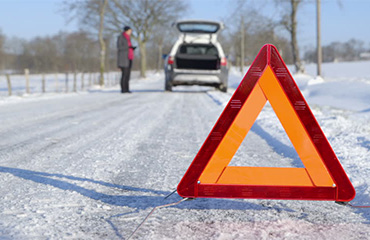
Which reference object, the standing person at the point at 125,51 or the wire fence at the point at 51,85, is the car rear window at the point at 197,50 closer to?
the standing person at the point at 125,51

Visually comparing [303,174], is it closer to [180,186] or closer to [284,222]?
[284,222]

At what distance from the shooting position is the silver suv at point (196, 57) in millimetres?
14484

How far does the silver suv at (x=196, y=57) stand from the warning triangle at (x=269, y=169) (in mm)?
12344

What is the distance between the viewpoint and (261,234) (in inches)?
77.6

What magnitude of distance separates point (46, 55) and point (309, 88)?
250 ft

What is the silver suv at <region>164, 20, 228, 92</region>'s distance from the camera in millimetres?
14484

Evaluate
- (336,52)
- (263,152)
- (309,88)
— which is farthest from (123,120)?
(336,52)

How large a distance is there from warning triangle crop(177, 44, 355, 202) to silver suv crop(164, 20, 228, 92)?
1234 cm

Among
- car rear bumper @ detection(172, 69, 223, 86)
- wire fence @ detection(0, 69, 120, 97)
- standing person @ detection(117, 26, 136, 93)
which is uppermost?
standing person @ detection(117, 26, 136, 93)

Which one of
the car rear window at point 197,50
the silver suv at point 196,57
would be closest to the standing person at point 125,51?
the silver suv at point 196,57

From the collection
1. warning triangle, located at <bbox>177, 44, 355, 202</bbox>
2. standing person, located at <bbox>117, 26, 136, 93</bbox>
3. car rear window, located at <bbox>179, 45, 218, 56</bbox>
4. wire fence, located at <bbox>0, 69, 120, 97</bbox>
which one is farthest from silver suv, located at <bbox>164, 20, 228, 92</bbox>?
warning triangle, located at <bbox>177, 44, 355, 202</bbox>

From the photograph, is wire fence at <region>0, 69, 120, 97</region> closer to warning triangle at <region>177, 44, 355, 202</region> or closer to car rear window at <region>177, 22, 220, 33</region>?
car rear window at <region>177, 22, 220, 33</region>

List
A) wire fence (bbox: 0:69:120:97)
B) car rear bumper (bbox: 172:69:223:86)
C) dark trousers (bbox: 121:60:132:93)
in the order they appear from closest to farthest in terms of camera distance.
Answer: car rear bumper (bbox: 172:69:223:86) < dark trousers (bbox: 121:60:132:93) < wire fence (bbox: 0:69:120:97)

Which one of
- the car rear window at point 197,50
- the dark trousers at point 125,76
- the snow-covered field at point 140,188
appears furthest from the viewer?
the car rear window at point 197,50
